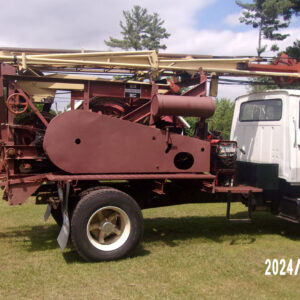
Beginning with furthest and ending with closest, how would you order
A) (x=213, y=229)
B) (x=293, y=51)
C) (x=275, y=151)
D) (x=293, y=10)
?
(x=293, y=10) → (x=293, y=51) → (x=213, y=229) → (x=275, y=151)

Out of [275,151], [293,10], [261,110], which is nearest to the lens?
[275,151]

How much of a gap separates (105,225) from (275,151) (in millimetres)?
3214

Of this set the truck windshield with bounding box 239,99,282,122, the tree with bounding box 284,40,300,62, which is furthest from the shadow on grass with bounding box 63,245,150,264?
the tree with bounding box 284,40,300,62

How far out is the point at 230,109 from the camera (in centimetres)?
2880

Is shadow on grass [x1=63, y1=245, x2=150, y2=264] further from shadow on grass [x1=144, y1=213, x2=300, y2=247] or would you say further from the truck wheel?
shadow on grass [x1=144, y1=213, x2=300, y2=247]

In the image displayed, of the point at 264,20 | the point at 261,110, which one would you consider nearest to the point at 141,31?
the point at 264,20

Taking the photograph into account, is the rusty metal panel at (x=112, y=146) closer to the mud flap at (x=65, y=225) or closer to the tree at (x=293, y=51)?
the mud flap at (x=65, y=225)

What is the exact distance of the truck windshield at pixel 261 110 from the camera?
6363mm

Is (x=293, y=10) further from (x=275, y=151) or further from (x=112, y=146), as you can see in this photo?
(x=112, y=146)

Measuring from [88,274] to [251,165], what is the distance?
11.2 ft

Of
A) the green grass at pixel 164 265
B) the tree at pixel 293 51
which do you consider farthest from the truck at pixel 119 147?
the tree at pixel 293 51

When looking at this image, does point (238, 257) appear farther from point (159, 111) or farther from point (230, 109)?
point (230, 109)

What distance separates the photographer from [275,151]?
6.32m

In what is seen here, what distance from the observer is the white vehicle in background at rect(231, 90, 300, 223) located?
19.9 feet
